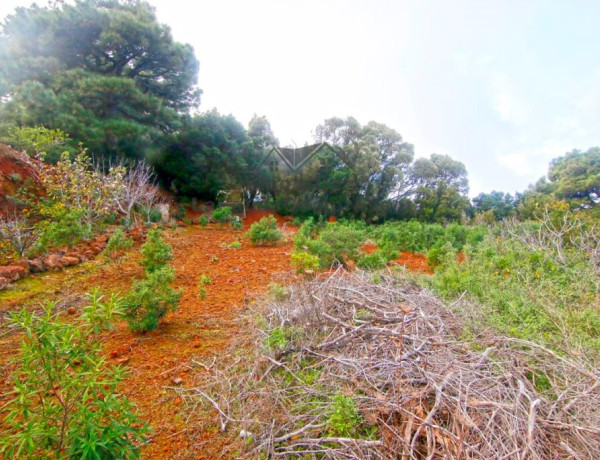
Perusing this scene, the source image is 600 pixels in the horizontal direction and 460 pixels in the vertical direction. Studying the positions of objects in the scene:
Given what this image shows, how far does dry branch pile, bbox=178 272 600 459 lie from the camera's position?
1484 mm

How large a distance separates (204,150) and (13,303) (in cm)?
1106

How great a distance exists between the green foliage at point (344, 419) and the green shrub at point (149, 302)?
1943 mm

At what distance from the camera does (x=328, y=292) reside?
10.0ft

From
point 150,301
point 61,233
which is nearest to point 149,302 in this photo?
point 150,301

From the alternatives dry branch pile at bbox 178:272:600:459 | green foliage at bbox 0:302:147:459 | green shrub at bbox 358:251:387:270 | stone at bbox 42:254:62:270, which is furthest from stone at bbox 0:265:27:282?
green shrub at bbox 358:251:387:270

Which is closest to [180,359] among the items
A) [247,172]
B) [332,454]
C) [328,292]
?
[328,292]

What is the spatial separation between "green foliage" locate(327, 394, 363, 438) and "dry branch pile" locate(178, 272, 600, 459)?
0.01 metres

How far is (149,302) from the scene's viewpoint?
2.95 metres

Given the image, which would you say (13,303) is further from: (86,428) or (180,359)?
(86,428)

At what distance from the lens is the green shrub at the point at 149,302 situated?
115 inches

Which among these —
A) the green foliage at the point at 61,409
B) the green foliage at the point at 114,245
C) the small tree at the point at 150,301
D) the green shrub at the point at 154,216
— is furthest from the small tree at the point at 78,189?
the green foliage at the point at 61,409

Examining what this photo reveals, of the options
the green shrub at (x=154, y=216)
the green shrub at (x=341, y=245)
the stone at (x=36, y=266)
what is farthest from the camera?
the green shrub at (x=154, y=216)

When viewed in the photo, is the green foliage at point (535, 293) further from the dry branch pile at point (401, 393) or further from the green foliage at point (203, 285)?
the green foliage at point (203, 285)

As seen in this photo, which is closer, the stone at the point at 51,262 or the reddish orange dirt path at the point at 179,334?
the reddish orange dirt path at the point at 179,334
